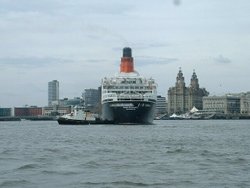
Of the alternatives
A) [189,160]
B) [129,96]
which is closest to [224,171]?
[189,160]

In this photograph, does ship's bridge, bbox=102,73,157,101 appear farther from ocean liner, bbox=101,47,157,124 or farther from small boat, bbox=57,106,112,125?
small boat, bbox=57,106,112,125

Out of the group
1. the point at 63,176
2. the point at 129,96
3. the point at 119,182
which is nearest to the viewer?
the point at 119,182

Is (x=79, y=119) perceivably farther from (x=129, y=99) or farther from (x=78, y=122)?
(x=129, y=99)

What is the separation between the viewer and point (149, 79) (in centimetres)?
9681

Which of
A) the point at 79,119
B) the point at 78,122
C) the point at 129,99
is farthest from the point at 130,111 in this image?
the point at 79,119

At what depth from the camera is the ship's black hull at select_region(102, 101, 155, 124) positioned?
8519cm

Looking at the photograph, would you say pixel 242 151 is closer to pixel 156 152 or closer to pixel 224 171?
pixel 156 152

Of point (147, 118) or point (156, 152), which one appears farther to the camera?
point (147, 118)

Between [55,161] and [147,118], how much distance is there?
60.2 metres

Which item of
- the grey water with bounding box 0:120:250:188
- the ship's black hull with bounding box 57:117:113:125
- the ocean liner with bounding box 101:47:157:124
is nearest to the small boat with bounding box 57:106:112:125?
the ship's black hull with bounding box 57:117:113:125

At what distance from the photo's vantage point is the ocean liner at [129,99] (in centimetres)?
8562

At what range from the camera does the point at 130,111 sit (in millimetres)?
85312

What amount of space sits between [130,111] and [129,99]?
91.9 inches

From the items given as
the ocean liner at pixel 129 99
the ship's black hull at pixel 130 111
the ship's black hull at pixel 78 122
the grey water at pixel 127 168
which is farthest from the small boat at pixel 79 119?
the grey water at pixel 127 168
